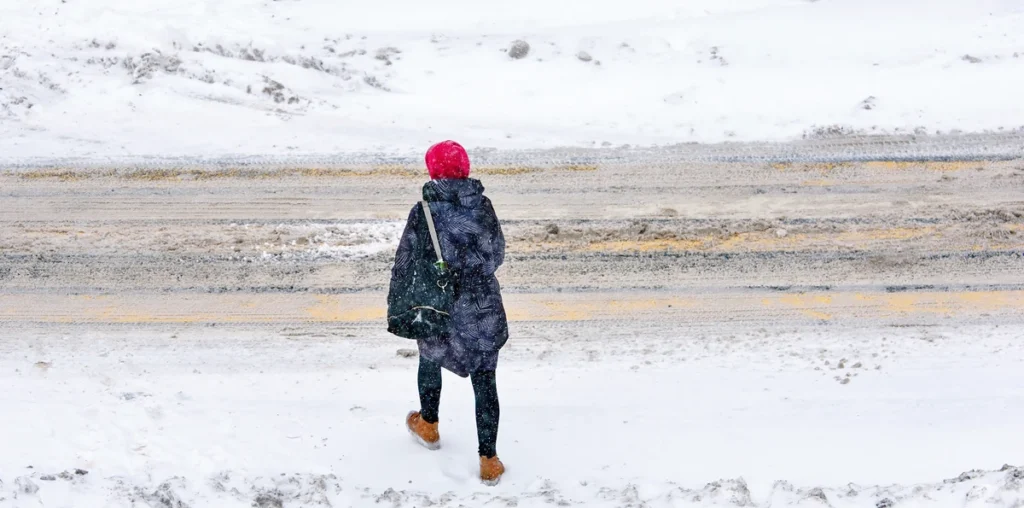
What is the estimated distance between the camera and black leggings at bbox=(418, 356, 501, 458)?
4.23m

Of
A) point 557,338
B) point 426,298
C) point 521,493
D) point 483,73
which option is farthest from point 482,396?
point 483,73

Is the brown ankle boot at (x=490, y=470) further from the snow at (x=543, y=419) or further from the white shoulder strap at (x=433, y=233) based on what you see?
the white shoulder strap at (x=433, y=233)

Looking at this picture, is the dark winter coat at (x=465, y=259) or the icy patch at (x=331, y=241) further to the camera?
the icy patch at (x=331, y=241)

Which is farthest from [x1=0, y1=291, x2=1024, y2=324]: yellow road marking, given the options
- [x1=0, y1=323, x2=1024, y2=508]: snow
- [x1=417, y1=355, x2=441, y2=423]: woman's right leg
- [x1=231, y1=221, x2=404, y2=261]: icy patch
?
[x1=417, y1=355, x2=441, y2=423]: woman's right leg

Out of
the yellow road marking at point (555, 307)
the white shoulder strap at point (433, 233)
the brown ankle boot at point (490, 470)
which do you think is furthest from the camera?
the yellow road marking at point (555, 307)

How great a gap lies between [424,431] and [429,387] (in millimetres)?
266

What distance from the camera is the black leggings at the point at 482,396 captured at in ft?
13.9

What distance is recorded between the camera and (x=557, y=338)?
19.5 feet

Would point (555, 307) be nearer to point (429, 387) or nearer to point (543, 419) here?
point (543, 419)

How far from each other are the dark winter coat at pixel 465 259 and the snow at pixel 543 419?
0.62 metres

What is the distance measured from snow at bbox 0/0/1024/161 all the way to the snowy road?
2.96ft

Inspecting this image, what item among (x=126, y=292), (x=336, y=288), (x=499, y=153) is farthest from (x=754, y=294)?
(x=126, y=292)

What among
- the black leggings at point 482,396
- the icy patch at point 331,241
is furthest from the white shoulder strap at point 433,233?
the icy patch at point 331,241

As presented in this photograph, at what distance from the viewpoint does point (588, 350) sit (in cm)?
579
